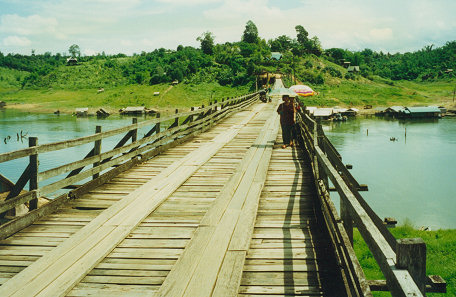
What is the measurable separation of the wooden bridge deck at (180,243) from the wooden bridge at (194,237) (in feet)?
0.05

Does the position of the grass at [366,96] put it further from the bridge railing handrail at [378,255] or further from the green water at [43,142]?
the bridge railing handrail at [378,255]

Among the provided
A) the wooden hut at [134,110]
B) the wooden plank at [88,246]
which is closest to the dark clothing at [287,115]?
the wooden plank at [88,246]

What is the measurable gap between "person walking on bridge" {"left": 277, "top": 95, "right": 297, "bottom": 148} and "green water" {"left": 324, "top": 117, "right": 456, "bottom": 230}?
16.5 m

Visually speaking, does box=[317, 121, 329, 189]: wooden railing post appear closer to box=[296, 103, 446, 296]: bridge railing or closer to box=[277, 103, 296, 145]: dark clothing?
box=[296, 103, 446, 296]: bridge railing

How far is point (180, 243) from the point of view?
5.40 meters

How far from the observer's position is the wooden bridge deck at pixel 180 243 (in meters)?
4.27

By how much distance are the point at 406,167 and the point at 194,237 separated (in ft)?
136

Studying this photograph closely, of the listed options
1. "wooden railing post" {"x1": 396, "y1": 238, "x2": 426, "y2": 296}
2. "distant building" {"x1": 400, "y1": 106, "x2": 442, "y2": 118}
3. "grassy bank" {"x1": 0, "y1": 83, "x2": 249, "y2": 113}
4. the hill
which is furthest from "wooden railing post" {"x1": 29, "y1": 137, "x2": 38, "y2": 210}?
"distant building" {"x1": 400, "y1": 106, "x2": 442, "y2": 118}

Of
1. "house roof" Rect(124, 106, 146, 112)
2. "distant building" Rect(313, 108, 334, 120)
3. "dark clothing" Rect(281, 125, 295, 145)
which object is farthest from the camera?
"house roof" Rect(124, 106, 146, 112)

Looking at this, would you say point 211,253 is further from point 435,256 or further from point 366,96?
point 366,96

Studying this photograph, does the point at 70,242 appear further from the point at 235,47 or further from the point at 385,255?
the point at 235,47

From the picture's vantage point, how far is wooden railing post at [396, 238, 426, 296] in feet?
7.91

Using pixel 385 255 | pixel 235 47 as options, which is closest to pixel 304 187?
pixel 385 255

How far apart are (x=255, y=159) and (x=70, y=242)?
6578 mm
